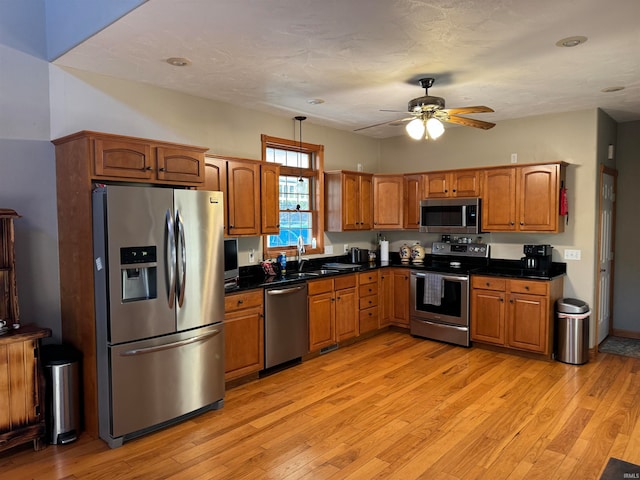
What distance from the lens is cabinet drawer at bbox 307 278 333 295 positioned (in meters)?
4.72

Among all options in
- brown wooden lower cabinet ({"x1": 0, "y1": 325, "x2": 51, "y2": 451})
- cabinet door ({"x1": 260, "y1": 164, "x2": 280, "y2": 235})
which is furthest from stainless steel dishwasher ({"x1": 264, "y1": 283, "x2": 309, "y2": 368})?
brown wooden lower cabinet ({"x1": 0, "y1": 325, "x2": 51, "y2": 451})

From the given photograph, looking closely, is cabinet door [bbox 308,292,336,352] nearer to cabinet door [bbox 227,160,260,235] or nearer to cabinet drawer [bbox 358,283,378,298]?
cabinet drawer [bbox 358,283,378,298]

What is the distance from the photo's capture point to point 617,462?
2.77 metres

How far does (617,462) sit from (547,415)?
0.69 metres

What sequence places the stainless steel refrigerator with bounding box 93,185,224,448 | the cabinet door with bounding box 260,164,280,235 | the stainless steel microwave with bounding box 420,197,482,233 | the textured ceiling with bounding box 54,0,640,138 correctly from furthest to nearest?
the stainless steel microwave with bounding box 420,197,482,233, the cabinet door with bounding box 260,164,280,235, the stainless steel refrigerator with bounding box 93,185,224,448, the textured ceiling with bounding box 54,0,640,138

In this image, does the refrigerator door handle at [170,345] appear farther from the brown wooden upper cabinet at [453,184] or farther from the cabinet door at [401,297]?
the brown wooden upper cabinet at [453,184]

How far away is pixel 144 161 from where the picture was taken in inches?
130

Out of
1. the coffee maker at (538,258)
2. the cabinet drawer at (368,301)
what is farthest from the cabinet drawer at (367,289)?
the coffee maker at (538,258)

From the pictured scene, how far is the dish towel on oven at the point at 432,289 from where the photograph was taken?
5.32 metres

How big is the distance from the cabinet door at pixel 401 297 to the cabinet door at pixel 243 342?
88.2 inches

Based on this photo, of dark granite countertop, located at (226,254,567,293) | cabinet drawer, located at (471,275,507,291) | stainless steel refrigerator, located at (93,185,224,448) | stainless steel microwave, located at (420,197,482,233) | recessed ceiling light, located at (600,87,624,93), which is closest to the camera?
stainless steel refrigerator, located at (93,185,224,448)

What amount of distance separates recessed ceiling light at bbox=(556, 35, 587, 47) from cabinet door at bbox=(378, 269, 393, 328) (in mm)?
3368

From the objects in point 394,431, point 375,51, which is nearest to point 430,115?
point 375,51

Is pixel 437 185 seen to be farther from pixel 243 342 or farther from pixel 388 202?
pixel 243 342
